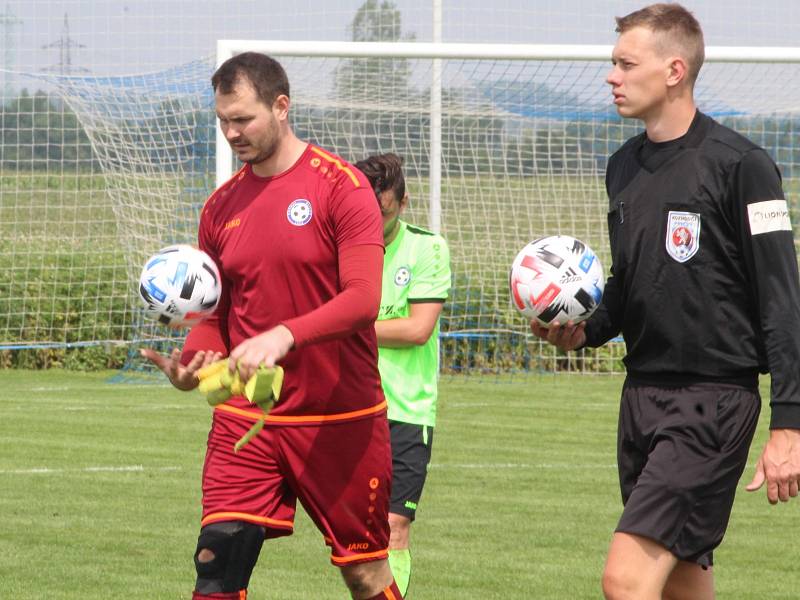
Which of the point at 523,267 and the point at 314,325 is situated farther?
the point at 523,267

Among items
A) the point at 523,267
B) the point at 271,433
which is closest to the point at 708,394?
the point at 523,267

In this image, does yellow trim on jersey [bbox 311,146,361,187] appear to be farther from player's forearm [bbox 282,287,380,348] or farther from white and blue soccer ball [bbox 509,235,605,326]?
white and blue soccer ball [bbox 509,235,605,326]

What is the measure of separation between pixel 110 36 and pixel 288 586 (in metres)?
13.5

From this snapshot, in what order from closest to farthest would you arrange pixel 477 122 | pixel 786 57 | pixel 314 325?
pixel 314 325, pixel 786 57, pixel 477 122

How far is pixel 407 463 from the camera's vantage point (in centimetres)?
709

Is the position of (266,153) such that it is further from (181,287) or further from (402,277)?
(402,277)

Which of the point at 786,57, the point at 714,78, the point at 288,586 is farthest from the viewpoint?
the point at 714,78

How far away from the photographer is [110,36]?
1966 cm

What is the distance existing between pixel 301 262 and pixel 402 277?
2.14m

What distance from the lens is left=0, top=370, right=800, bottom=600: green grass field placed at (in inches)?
298

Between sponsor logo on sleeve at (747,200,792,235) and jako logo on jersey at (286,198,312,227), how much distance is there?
1507 millimetres

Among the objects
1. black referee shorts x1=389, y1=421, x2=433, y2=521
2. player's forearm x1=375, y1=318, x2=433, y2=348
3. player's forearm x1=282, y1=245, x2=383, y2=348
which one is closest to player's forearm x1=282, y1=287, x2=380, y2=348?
player's forearm x1=282, y1=245, x2=383, y2=348

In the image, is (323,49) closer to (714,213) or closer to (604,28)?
(604,28)

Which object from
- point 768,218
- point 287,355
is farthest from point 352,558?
point 768,218
